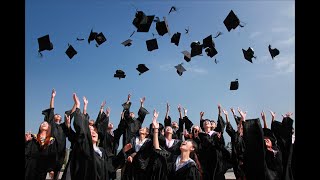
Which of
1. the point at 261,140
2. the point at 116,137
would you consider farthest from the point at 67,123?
the point at 116,137

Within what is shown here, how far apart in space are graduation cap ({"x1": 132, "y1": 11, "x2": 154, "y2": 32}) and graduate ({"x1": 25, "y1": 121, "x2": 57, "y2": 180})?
2.77 meters

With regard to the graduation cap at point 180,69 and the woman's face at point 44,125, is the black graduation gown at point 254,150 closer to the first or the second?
the graduation cap at point 180,69

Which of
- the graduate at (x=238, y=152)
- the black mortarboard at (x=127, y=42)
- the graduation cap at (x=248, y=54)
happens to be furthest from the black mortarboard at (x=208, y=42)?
the black mortarboard at (x=127, y=42)

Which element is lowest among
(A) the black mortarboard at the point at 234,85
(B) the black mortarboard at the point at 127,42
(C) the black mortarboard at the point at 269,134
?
(C) the black mortarboard at the point at 269,134

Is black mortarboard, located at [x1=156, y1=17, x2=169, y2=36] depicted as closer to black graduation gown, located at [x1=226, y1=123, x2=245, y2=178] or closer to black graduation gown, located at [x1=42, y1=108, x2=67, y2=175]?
black graduation gown, located at [x1=226, y1=123, x2=245, y2=178]

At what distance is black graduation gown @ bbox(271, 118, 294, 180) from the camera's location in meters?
7.77

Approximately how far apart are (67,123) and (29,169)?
171cm

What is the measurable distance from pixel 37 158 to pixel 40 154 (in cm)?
10

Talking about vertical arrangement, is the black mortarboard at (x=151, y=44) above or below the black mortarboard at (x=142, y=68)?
above

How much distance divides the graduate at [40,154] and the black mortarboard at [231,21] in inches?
171

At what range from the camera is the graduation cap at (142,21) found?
8.48 m

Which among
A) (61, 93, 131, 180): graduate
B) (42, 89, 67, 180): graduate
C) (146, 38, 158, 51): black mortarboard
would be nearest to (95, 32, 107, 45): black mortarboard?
(146, 38, 158, 51): black mortarboard

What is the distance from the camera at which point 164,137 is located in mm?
8211
